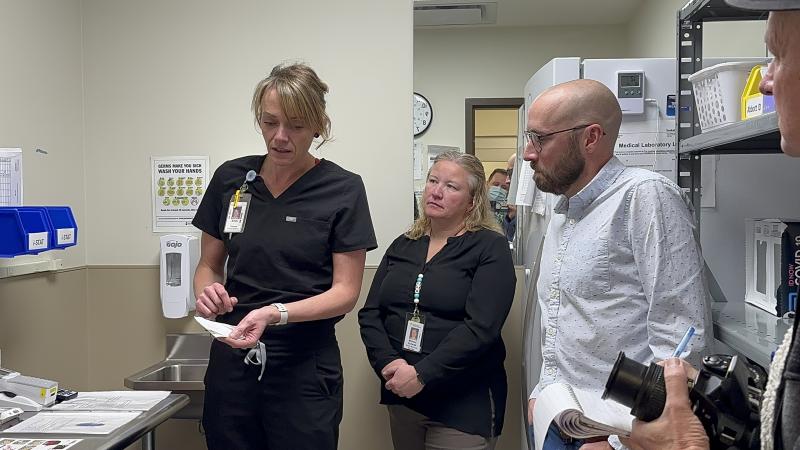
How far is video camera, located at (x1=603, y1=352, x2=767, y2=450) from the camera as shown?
95 cm

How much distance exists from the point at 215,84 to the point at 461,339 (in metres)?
1.52

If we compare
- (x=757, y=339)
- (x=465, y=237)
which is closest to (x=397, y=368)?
(x=465, y=237)

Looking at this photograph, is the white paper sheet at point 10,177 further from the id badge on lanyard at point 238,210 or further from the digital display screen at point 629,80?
the digital display screen at point 629,80

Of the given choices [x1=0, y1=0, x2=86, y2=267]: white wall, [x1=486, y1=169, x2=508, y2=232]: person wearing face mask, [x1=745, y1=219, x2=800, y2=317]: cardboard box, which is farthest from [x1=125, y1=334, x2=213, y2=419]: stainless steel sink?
[x1=745, y1=219, x2=800, y2=317]: cardboard box

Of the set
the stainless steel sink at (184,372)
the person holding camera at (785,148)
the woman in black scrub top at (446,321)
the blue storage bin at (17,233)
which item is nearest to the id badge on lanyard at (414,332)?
the woman in black scrub top at (446,321)

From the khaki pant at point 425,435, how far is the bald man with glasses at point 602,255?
0.65 meters

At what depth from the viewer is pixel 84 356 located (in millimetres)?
2863

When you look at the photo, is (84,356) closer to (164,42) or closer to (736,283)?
(164,42)

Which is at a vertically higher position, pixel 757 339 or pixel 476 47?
pixel 476 47

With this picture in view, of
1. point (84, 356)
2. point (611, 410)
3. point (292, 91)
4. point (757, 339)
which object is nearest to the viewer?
point (611, 410)

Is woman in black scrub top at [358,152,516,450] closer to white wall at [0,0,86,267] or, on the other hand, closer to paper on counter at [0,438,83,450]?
paper on counter at [0,438,83,450]

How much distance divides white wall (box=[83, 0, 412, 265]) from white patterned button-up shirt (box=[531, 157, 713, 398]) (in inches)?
48.5

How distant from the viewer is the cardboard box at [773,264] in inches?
63.6

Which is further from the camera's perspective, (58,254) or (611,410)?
(58,254)
